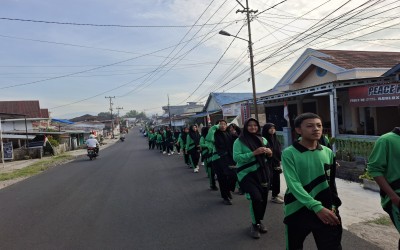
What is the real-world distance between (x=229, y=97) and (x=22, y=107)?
1047 inches

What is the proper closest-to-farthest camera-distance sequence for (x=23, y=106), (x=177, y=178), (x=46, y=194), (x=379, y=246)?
(x=379, y=246) → (x=46, y=194) → (x=177, y=178) → (x=23, y=106)

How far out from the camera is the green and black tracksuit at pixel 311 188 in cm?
314

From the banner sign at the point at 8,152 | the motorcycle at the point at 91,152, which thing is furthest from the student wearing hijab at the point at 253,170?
the banner sign at the point at 8,152

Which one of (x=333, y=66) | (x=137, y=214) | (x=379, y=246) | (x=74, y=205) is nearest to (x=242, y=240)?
(x=379, y=246)

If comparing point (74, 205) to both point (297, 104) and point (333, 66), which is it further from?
point (297, 104)

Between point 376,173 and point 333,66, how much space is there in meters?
13.6

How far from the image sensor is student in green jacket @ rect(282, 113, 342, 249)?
10.3 ft

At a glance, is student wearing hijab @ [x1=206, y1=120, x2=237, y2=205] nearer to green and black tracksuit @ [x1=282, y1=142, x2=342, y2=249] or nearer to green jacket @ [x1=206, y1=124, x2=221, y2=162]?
green jacket @ [x1=206, y1=124, x2=221, y2=162]

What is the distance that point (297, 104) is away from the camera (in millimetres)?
20062

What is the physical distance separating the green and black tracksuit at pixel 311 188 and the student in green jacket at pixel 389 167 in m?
0.38

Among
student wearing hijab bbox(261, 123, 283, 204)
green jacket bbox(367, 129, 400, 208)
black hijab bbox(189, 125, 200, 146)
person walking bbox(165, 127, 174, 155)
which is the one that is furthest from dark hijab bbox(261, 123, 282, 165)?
person walking bbox(165, 127, 174, 155)

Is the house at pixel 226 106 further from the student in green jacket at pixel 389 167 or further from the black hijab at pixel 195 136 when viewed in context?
the student in green jacket at pixel 389 167

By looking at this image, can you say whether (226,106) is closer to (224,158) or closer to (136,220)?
(224,158)

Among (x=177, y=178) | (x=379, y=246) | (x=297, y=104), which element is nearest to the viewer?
(x=379, y=246)
